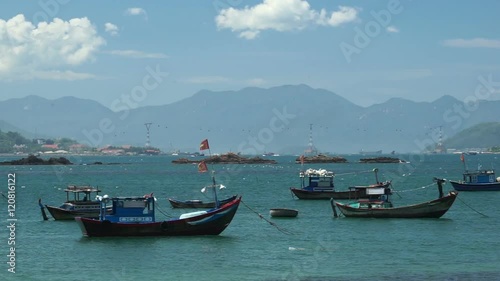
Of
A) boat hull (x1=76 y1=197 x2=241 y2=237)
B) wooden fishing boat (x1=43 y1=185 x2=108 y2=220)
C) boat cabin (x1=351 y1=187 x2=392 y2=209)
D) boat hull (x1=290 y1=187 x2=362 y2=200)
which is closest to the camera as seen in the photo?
boat hull (x1=76 y1=197 x2=241 y2=237)

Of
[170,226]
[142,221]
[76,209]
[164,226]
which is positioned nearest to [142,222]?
[142,221]

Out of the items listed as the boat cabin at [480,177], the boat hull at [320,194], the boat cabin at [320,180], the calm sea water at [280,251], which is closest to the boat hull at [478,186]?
the boat cabin at [480,177]

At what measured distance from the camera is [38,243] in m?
49.3

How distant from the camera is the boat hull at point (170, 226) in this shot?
48656 millimetres

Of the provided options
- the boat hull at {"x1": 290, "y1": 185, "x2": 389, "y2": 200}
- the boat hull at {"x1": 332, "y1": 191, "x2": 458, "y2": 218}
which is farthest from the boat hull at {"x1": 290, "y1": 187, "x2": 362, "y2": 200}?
the boat hull at {"x1": 332, "y1": 191, "x2": 458, "y2": 218}

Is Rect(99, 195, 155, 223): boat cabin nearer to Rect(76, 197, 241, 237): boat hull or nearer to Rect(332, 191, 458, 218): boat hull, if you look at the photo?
Rect(76, 197, 241, 237): boat hull

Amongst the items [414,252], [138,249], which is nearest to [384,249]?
[414,252]

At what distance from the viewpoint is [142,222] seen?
48.9m

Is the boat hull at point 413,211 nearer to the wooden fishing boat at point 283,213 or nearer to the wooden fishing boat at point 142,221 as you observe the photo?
the wooden fishing boat at point 283,213

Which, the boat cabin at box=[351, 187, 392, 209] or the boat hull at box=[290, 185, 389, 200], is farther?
the boat hull at box=[290, 185, 389, 200]

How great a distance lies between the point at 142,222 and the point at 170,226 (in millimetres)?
1705

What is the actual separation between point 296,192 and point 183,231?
37851 mm

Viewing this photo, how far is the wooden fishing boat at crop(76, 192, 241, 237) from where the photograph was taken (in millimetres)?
48688

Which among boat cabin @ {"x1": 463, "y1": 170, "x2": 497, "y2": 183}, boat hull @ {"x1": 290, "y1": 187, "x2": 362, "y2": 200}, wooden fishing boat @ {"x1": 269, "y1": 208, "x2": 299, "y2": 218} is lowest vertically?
wooden fishing boat @ {"x1": 269, "y1": 208, "x2": 299, "y2": 218}
